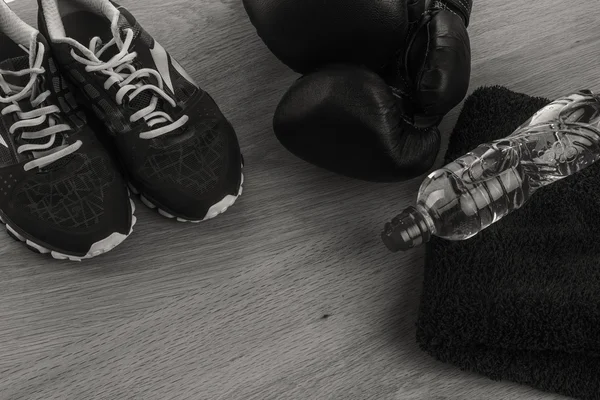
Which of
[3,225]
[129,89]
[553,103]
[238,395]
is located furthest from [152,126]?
[553,103]

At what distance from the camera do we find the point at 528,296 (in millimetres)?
629

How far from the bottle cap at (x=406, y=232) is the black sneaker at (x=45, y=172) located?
28 centimetres

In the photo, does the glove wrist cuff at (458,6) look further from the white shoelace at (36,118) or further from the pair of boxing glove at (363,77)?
the white shoelace at (36,118)

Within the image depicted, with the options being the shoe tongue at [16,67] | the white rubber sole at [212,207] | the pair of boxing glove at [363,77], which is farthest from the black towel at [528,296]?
the shoe tongue at [16,67]

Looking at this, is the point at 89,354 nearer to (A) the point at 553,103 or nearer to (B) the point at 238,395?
(B) the point at 238,395

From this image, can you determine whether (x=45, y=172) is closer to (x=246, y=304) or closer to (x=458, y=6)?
(x=246, y=304)

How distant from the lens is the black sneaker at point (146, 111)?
67cm

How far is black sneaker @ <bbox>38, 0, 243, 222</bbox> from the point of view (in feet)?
2.21

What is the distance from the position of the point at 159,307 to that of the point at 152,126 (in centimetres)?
20

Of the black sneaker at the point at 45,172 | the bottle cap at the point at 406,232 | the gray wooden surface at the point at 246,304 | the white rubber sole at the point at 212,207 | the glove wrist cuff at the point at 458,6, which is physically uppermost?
the glove wrist cuff at the point at 458,6

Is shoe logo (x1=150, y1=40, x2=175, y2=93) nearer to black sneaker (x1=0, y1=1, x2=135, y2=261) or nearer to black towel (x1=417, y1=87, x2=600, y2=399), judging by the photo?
black sneaker (x1=0, y1=1, x2=135, y2=261)

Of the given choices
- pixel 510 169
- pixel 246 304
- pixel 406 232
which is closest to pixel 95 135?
pixel 246 304

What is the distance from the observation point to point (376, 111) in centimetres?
65

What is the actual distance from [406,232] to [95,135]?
1.20 ft
